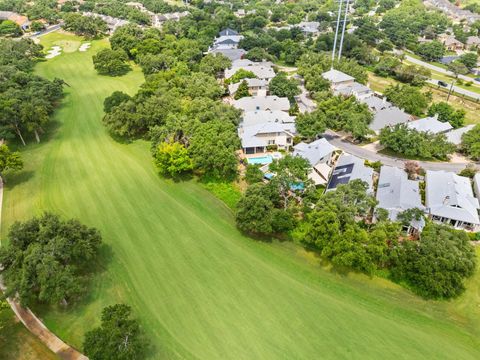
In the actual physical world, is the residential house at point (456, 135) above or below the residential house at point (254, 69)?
below

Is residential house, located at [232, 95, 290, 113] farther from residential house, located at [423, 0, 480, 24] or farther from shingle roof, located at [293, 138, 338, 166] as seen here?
residential house, located at [423, 0, 480, 24]

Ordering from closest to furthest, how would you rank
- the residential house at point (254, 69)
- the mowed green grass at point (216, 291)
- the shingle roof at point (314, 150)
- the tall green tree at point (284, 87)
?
the mowed green grass at point (216, 291) → the shingle roof at point (314, 150) → the tall green tree at point (284, 87) → the residential house at point (254, 69)

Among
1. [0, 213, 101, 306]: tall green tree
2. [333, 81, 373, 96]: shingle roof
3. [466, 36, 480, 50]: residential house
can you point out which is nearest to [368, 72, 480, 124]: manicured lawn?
[333, 81, 373, 96]: shingle roof

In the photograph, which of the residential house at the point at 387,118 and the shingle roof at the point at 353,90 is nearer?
the residential house at the point at 387,118

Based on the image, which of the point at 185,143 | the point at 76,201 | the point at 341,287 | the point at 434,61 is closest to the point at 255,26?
the point at 434,61

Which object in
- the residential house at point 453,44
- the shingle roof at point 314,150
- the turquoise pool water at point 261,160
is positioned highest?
the residential house at point 453,44

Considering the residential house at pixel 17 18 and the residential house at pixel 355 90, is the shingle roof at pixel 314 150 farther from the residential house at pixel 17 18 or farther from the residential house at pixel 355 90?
the residential house at pixel 17 18

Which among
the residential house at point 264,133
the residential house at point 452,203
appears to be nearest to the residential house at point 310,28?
the residential house at point 264,133

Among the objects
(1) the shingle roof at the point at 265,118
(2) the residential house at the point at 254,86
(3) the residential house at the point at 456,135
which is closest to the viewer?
(3) the residential house at the point at 456,135
